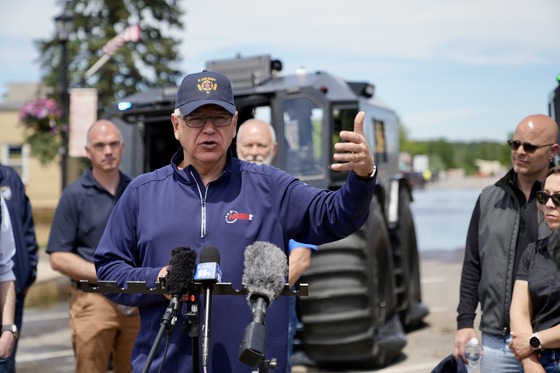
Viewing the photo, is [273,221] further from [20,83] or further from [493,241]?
[20,83]

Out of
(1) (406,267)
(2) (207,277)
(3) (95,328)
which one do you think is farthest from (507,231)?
(1) (406,267)

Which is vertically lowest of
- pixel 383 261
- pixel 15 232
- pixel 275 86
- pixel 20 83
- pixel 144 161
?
pixel 383 261

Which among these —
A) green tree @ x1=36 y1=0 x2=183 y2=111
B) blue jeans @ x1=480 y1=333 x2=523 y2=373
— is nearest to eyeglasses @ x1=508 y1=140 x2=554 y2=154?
blue jeans @ x1=480 y1=333 x2=523 y2=373

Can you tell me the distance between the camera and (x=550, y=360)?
3.87 m

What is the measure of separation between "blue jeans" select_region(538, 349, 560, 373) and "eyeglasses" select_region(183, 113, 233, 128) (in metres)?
1.87

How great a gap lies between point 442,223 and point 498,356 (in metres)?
25.1

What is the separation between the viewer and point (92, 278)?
18.0 feet

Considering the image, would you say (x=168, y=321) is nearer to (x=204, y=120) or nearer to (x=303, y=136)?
(x=204, y=120)

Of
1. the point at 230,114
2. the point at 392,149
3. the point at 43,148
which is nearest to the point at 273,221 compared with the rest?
the point at 230,114

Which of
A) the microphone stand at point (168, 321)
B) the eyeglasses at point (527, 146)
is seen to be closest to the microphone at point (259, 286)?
the microphone stand at point (168, 321)

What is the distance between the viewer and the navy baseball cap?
3164 millimetres

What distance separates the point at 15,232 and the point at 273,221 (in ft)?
9.79

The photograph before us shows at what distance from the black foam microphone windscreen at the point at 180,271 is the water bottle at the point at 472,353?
6.54 feet

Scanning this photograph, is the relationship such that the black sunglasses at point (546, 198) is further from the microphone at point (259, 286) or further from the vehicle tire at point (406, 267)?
the vehicle tire at point (406, 267)
